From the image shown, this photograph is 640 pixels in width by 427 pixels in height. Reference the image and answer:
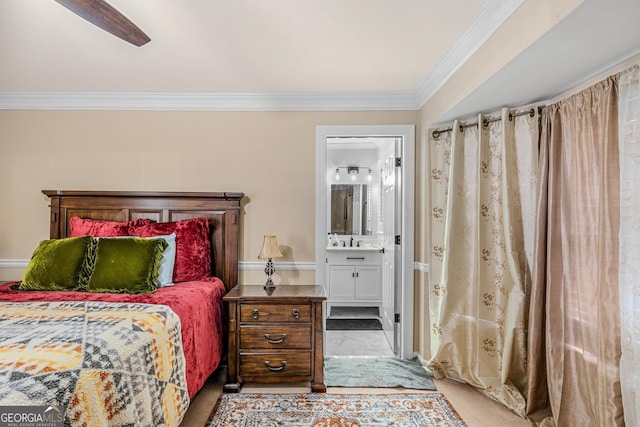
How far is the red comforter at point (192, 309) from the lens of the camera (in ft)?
7.00

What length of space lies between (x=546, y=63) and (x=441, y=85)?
93cm

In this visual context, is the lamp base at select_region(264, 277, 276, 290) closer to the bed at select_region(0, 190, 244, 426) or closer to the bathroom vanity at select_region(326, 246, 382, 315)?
the bed at select_region(0, 190, 244, 426)

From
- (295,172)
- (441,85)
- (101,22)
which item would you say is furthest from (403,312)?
(101,22)

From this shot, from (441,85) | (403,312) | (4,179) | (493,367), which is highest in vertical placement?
(441,85)

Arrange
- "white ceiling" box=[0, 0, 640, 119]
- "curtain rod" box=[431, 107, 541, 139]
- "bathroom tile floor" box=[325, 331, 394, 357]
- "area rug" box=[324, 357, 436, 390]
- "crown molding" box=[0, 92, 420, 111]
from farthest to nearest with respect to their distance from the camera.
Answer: "bathroom tile floor" box=[325, 331, 394, 357] → "crown molding" box=[0, 92, 420, 111] → "area rug" box=[324, 357, 436, 390] → "curtain rod" box=[431, 107, 541, 139] → "white ceiling" box=[0, 0, 640, 119]

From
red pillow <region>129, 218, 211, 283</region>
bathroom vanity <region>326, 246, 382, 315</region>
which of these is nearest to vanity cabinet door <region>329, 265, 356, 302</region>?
bathroom vanity <region>326, 246, 382, 315</region>

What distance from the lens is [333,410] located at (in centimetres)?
234

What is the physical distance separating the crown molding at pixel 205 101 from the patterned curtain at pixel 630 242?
1664 mm

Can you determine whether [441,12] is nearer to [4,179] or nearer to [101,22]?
[101,22]

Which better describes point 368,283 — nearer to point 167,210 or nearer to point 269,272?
point 269,272

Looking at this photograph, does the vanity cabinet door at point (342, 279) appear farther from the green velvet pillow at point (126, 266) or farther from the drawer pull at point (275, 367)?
the green velvet pillow at point (126, 266)

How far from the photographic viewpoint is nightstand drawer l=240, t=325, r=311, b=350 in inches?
102

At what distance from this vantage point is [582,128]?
199cm

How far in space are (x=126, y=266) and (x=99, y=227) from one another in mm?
702
